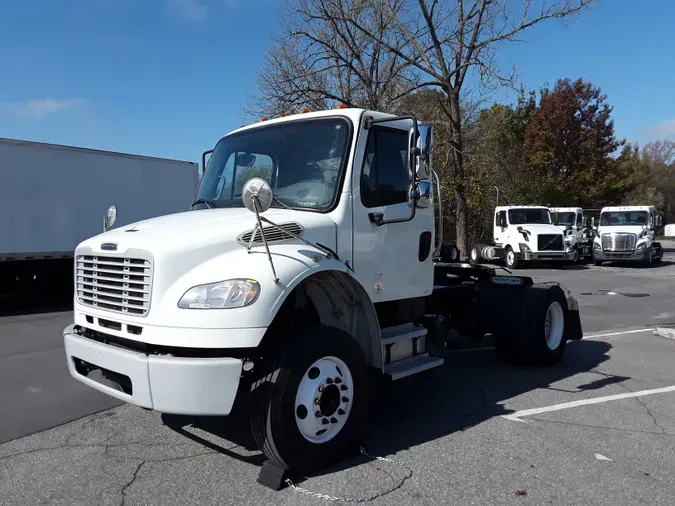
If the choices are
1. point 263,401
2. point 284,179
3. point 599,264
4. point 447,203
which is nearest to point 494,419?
point 263,401

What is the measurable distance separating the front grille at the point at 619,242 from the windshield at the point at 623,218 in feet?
3.81

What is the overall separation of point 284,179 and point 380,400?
2372mm

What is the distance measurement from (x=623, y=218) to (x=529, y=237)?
4.69m

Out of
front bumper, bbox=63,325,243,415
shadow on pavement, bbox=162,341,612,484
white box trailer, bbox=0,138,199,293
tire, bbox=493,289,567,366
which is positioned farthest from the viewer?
white box trailer, bbox=0,138,199,293

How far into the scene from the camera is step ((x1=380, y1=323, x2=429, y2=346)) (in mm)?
4927

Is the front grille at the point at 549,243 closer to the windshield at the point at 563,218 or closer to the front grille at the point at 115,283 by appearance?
the windshield at the point at 563,218

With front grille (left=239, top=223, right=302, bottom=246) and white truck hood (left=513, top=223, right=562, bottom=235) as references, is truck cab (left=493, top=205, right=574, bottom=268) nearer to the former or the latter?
white truck hood (left=513, top=223, right=562, bottom=235)

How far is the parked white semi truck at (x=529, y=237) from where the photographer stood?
2367 centimetres

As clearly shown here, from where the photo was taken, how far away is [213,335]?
3680 millimetres

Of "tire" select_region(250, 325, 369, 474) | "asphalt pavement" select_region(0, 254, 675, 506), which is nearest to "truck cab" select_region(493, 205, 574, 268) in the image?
"asphalt pavement" select_region(0, 254, 675, 506)

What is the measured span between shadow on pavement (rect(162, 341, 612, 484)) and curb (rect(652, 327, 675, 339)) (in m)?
1.70

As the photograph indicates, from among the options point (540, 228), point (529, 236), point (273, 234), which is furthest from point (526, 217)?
point (273, 234)

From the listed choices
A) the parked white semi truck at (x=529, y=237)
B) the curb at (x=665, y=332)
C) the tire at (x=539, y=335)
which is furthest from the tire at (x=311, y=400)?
the parked white semi truck at (x=529, y=237)

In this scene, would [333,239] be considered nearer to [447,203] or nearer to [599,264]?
[447,203]
